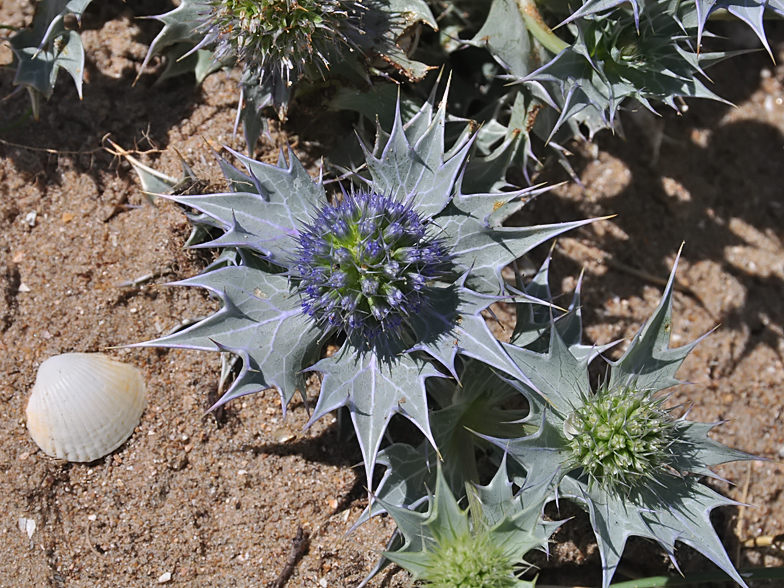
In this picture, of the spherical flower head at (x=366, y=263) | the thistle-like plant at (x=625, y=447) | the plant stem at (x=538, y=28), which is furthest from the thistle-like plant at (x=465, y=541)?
the plant stem at (x=538, y=28)

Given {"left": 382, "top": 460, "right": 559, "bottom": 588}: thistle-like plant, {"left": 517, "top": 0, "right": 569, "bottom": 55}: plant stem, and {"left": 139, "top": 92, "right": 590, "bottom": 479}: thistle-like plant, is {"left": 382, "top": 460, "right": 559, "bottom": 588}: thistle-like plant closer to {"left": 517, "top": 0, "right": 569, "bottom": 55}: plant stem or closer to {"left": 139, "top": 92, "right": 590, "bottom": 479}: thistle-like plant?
{"left": 139, "top": 92, "right": 590, "bottom": 479}: thistle-like plant

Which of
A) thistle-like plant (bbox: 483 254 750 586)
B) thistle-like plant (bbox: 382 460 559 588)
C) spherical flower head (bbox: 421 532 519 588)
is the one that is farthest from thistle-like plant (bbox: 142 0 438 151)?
spherical flower head (bbox: 421 532 519 588)

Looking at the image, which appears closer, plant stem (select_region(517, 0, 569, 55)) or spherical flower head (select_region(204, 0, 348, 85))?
A: spherical flower head (select_region(204, 0, 348, 85))

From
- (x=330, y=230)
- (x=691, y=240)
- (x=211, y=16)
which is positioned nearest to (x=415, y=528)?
(x=330, y=230)

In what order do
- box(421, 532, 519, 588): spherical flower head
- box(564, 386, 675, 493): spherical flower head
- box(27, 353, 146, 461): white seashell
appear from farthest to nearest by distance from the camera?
box(27, 353, 146, 461): white seashell, box(564, 386, 675, 493): spherical flower head, box(421, 532, 519, 588): spherical flower head

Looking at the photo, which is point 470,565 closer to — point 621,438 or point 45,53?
point 621,438

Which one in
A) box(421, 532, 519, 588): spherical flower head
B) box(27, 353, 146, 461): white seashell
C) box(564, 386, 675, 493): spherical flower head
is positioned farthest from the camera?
box(27, 353, 146, 461): white seashell

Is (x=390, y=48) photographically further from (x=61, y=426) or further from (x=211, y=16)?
(x=61, y=426)

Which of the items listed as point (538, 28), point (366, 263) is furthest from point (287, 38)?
point (538, 28)
